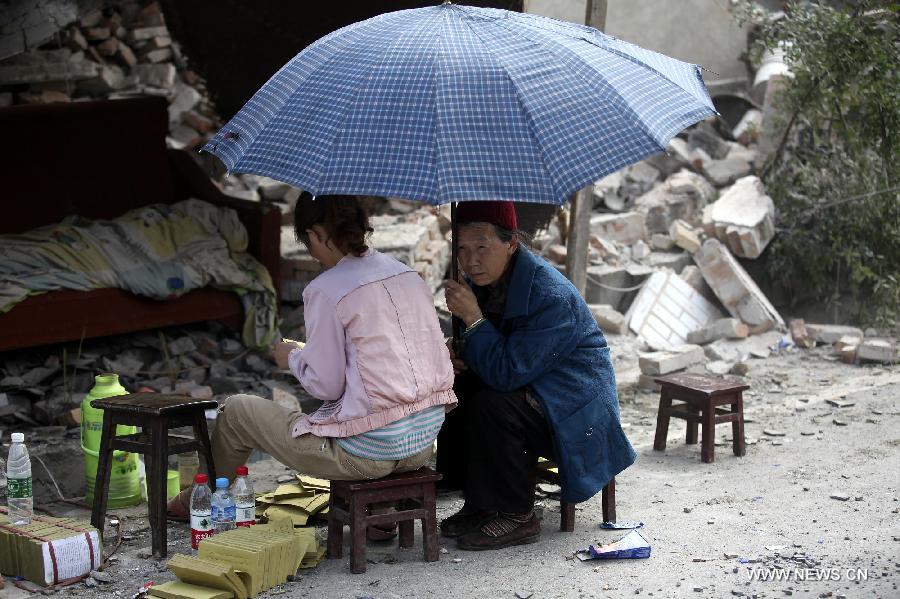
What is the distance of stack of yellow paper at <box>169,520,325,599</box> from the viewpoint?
12.9 feet

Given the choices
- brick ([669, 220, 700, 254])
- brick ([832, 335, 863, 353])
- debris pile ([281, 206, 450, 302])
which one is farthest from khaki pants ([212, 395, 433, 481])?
brick ([669, 220, 700, 254])

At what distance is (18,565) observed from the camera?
4.24 m

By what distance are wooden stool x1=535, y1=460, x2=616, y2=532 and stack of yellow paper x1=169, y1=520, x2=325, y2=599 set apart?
1.21 metres

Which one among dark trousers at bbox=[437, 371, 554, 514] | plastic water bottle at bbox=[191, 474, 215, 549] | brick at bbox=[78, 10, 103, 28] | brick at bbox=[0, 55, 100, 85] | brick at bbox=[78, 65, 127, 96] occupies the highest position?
brick at bbox=[78, 10, 103, 28]

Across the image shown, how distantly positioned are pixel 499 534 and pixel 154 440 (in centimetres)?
153

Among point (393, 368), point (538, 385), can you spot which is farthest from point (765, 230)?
point (393, 368)

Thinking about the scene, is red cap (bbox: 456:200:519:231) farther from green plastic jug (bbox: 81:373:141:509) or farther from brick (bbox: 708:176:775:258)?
brick (bbox: 708:176:775:258)

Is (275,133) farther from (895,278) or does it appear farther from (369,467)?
(895,278)

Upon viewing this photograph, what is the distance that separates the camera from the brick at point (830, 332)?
894cm

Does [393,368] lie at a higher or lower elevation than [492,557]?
higher

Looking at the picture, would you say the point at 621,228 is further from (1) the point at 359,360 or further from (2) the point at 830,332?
(1) the point at 359,360

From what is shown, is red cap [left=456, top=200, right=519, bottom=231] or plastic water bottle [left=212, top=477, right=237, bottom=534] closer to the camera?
plastic water bottle [left=212, top=477, right=237, bottom=534]

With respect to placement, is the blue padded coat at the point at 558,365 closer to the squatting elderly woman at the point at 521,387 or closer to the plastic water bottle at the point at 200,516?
the squatting elderly woman at the point at 521,387

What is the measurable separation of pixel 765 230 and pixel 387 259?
21.0ft
